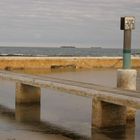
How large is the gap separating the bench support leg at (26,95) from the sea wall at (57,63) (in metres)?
20.3

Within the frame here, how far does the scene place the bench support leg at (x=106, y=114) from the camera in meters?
11.6

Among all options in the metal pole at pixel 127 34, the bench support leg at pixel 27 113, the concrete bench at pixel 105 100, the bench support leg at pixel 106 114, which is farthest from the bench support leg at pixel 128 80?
the bench support leg at pixel 27 113

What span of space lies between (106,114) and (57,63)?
27925mm

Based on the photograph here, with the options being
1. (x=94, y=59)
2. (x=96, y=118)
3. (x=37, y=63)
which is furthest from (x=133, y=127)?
(x=94, y=59)

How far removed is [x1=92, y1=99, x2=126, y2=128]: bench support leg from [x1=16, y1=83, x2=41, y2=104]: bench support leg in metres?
4.26

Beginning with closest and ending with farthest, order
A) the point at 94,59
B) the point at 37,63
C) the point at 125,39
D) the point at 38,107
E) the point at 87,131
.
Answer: the point at 87,131 < the point at 125,39 < the point at 38,107 < the point at 37,63 < the point at 94,59

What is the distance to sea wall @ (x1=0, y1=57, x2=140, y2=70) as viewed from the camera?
3716cm

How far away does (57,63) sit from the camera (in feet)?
130

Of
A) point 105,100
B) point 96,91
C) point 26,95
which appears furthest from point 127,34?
point 26,95

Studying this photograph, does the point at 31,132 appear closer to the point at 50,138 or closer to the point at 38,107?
the point at 50,138

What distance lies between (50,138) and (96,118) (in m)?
1.37

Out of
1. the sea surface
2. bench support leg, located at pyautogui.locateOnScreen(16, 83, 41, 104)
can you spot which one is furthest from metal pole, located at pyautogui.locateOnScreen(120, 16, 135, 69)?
bench support leg, located at pyautogui.locateOnScreen(16, 83, 41, 104)

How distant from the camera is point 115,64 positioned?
42500 millimetres

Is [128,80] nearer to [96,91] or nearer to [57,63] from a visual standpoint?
[96,91]
